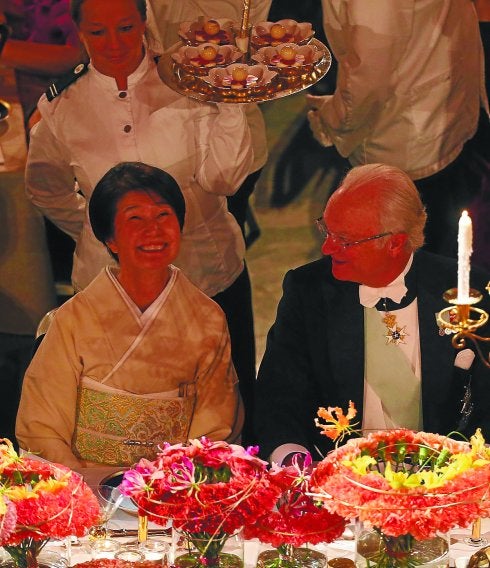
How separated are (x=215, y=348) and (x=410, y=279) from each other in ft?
3.29

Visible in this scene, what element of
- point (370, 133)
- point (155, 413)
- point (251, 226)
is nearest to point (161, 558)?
point (155, 413)

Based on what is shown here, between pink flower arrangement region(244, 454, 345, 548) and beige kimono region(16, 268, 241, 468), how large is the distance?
1.90 meters

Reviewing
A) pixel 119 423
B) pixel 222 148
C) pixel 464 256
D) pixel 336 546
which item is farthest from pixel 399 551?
pixel 222 148

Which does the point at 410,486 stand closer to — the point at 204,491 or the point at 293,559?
the point at 293,559

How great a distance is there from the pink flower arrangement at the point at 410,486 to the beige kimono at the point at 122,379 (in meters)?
1.95

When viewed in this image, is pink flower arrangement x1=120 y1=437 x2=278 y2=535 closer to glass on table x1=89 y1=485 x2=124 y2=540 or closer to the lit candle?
glass on table x1=89 y1=485 x2=124 y2=540

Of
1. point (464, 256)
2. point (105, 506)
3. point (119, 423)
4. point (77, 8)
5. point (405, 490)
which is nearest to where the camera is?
point (464, 256)

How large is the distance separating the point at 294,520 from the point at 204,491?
0.32 meters

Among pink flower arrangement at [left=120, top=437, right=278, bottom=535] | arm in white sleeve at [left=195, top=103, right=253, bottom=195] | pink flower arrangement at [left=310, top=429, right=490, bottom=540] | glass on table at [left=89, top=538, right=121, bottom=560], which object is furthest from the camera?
arm in white sleeve at [left=195, top=103, right=253, bottom=195]

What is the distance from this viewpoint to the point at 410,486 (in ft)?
11.4

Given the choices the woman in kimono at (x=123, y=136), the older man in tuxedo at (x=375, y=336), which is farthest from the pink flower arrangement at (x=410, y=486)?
the woman in kimono at (x=123, y=136)

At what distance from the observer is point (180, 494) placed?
3557 mm

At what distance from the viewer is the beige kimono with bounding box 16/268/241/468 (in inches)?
217

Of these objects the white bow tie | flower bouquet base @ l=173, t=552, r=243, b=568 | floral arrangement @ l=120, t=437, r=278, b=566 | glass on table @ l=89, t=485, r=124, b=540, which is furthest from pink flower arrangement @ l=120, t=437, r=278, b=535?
the white bow tie
